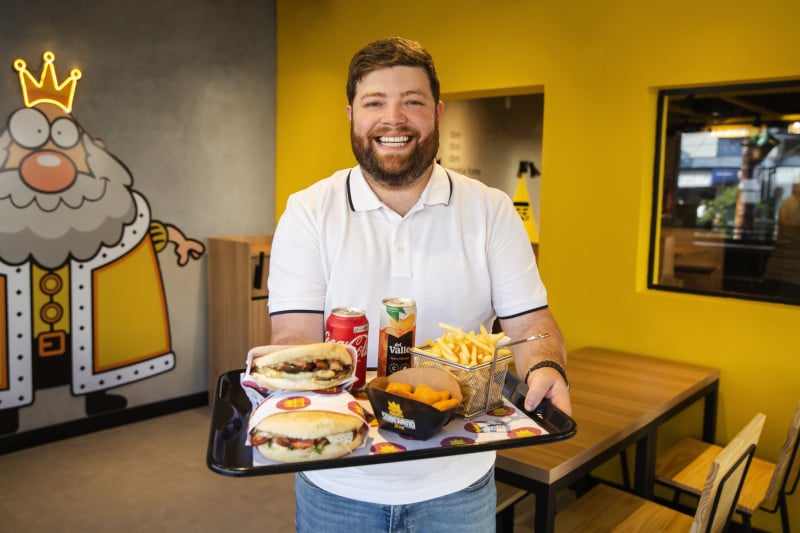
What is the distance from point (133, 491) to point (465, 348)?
2850 mm

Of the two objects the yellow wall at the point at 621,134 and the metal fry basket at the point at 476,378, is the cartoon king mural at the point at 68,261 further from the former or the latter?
the metal fry basket at the point at 476,378

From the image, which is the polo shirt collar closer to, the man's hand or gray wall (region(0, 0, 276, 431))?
the man's hand

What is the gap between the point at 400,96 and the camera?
149 centimetres

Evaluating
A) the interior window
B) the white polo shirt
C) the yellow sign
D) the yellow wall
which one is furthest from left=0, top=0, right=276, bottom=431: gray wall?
the white polo shirt

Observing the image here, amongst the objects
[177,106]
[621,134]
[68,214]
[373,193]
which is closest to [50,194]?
[68,214]

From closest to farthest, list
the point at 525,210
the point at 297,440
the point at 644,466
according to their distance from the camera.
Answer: the point at 297,440 → the point at 644,466 → the point at 525,210

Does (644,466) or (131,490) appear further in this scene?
(131,490)

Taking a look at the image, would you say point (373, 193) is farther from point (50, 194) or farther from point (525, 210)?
point (50, 194)

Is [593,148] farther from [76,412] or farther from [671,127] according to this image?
[76,412]

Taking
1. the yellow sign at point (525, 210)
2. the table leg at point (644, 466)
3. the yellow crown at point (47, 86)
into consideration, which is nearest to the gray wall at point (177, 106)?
the yellow crown at point (47, 86)

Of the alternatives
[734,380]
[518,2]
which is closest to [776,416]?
[734,380]

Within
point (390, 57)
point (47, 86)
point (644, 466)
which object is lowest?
point (644, 466)

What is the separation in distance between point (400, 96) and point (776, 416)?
260cm

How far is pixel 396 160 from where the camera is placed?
1.52 meters
